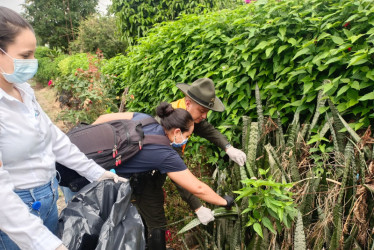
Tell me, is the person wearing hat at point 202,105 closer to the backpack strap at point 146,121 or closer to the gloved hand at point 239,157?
the gloved hand at point 239,157

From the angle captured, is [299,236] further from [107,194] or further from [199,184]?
[107,194]

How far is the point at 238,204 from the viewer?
76.7 inches

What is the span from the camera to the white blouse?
1018mm

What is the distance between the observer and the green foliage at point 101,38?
12.2 meters

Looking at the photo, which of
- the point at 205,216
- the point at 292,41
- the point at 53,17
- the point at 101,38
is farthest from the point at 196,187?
the point at 53,17

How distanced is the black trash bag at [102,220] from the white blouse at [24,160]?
191mm

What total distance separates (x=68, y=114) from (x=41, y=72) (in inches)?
483

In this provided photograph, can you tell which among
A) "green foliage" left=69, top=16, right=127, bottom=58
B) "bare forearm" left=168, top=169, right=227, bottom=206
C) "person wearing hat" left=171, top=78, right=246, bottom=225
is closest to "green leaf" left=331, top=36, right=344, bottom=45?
"person wearing hat" left=171, top=78, right=246, bottom=225

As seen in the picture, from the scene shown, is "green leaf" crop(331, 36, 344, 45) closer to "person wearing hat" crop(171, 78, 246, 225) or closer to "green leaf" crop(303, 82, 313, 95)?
"green leaf" crop(303, 82, 313, 95)

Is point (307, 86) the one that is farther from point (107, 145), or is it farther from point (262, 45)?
point (107, 145)

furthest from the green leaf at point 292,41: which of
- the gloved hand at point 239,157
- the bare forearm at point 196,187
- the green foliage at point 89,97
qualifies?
the green foliage at point 89,97

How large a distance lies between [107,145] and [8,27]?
937 mm

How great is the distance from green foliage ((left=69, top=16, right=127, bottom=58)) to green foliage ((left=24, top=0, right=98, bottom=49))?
59.3 feet

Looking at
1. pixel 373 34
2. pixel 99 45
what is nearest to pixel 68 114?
pixel 373 34
